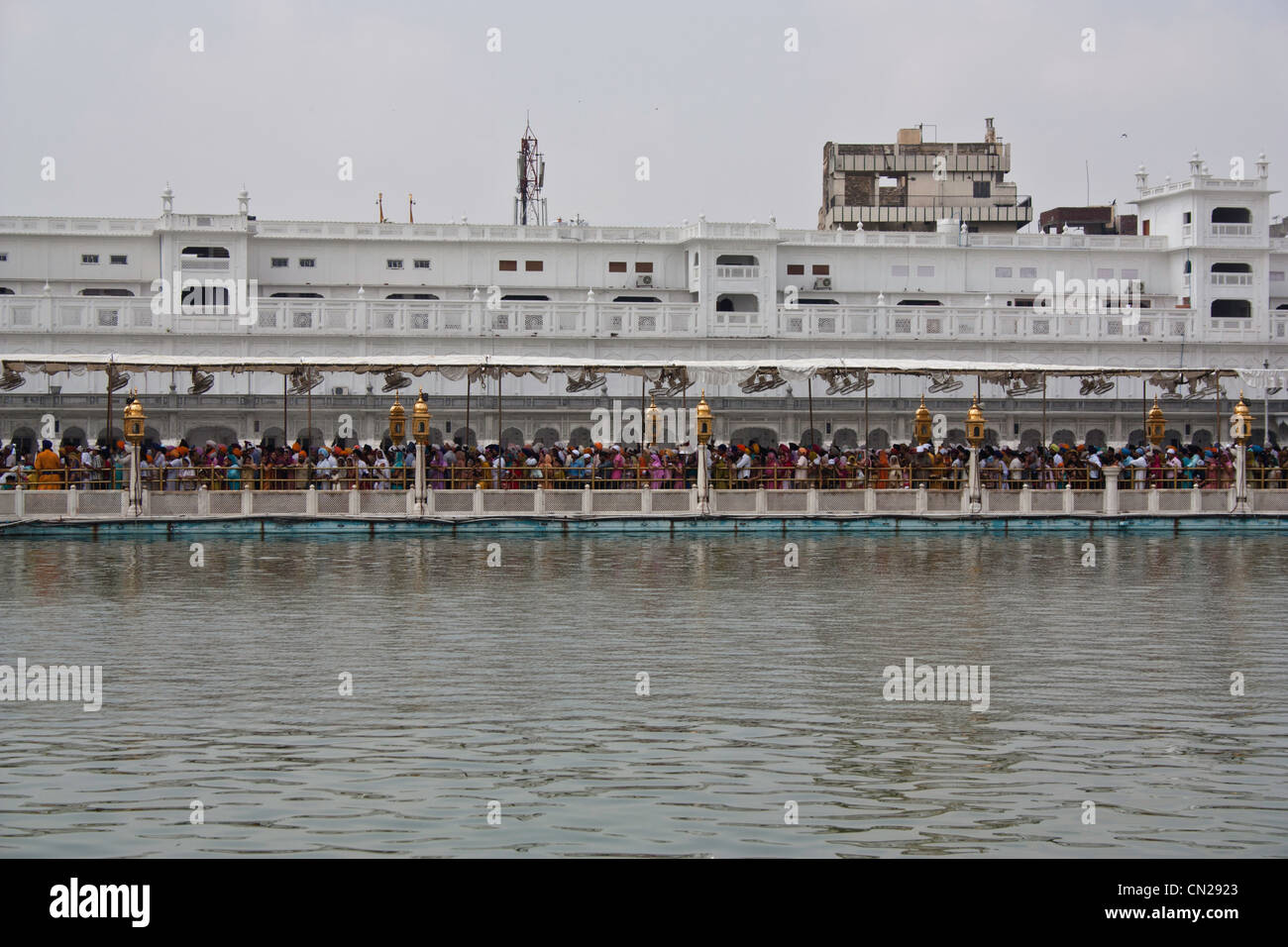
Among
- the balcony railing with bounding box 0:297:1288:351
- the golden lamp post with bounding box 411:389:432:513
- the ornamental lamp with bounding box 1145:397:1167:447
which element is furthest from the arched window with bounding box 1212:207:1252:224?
the golden lamp post with bounding box 411:389:432:513

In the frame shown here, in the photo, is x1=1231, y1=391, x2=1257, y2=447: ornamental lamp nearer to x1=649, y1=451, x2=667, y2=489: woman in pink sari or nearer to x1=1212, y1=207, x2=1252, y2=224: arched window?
x1=649, y1=451, x2=667, y2=489: woman in pink sari

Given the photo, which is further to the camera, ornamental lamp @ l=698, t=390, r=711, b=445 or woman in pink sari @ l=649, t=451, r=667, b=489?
woman in pink sari @ l=649, t=451, r=667, b=489

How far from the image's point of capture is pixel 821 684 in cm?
1383

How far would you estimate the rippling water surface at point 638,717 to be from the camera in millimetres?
9305

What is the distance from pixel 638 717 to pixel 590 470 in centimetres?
1858

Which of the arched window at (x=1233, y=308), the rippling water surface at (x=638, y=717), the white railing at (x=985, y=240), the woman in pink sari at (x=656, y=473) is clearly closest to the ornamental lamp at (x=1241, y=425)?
the rippling water surface at (x=638, y=717)

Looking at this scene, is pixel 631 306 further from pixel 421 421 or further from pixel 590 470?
pixel 421 421

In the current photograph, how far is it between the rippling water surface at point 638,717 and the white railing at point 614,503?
5.94 m

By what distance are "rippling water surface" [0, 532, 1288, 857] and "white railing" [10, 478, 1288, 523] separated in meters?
5.94

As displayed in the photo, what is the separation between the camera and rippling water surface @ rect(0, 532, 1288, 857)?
9305mm

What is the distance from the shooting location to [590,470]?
3081 cm

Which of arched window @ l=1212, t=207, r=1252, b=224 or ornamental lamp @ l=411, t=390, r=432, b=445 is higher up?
arched window @ l=1212, t=207, r=1252, b=224

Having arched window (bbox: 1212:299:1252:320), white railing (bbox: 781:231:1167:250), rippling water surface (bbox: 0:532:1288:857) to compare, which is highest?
white railing (bbox: 781:231:1167:250)
